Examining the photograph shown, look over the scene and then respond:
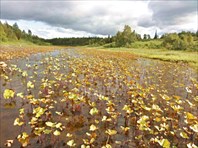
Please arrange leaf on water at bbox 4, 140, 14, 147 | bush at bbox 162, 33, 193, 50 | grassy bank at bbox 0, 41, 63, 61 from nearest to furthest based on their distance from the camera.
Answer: leaf on water at bbox 4, 140, 14, 147
grassy bank at bbox 0, 41, 63, 61
bush at bbox 162, 33, 193, 50

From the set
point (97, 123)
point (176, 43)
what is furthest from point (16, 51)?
point (176, 43)

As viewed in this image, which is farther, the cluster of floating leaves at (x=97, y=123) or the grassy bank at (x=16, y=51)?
the grassy bank at (x=16, y=51)

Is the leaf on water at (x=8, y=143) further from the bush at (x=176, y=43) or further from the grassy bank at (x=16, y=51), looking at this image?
the bush at (x=176, y=43)

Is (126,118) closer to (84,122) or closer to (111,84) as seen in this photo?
(84,122)

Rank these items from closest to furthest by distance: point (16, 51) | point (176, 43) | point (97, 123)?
point (97, 123)
point (16, 51)
point (176, 43)

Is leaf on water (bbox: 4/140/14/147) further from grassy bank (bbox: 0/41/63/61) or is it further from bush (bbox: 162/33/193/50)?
bush (bbox: 162/33/193/50)

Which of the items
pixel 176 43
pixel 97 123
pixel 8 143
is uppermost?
pixel 176 43

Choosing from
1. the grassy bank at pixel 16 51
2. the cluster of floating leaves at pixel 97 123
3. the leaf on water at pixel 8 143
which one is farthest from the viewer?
the grassy bank at pixel 16 51

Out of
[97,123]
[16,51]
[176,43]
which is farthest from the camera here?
[176,43]

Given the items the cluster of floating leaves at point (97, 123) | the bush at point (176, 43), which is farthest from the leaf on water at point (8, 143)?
the bush at point (176, 43)

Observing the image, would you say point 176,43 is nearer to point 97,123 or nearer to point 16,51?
point 16,51

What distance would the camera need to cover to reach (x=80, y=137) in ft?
26.1

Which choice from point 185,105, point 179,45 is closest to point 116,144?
point 185,105

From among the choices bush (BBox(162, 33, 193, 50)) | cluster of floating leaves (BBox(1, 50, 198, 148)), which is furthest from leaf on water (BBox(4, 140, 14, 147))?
bush (BBox(162, 33, 193, 50))
